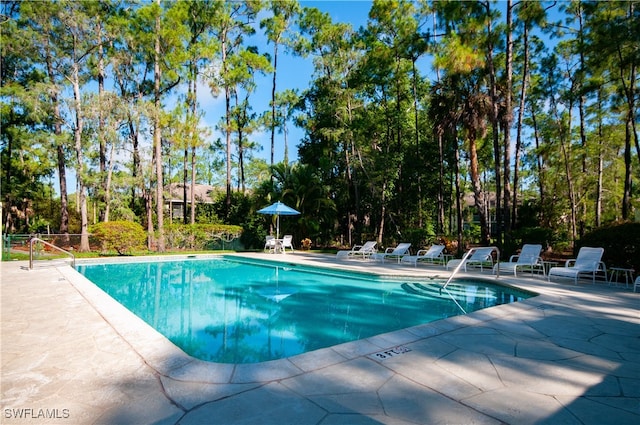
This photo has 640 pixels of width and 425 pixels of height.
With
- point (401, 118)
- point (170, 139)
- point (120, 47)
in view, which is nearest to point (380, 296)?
point (401, 118)

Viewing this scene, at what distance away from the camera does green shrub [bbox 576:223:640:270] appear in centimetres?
841

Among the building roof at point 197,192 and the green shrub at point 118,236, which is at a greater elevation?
the building roof at point 197,192

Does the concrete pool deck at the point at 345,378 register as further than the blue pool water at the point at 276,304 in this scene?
No

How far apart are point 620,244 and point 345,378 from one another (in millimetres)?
9280

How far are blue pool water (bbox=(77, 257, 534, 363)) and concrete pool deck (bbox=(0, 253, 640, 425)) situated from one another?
116 centimetres

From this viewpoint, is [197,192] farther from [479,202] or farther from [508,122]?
[508,122]

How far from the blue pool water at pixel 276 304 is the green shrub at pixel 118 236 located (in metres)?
2.94

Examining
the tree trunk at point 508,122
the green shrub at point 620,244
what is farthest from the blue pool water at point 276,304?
the tree trunk at point 508,122

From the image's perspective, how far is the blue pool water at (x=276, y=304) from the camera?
5.05m

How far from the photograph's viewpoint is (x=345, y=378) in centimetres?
297

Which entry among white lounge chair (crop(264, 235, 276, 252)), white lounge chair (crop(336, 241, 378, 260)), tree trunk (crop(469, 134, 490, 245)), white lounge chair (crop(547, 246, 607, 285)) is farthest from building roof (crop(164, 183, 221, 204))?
white lounge chair (crop(547, 246, 607, 285))

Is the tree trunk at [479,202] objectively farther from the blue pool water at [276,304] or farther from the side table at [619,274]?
the blue pool water at [276,304]

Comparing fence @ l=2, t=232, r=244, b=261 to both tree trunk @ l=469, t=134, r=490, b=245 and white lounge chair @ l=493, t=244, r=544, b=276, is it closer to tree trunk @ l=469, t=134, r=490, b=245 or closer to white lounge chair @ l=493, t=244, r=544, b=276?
tree trunk @ l=469, t=134, r=490, b=245

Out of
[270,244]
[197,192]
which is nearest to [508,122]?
[270,244]
